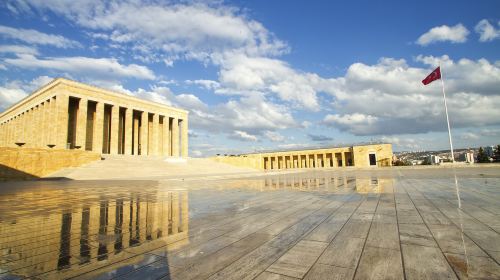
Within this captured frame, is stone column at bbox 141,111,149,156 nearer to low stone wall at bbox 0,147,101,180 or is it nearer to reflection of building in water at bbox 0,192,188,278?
low stone wall at bbox 0,147,101,180

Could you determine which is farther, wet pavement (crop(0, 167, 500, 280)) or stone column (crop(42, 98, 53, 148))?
stone column (crop(42, 98, 53, 148))

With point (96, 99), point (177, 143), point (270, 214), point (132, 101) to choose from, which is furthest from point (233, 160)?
point (270, 214)

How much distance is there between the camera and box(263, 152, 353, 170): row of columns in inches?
2588

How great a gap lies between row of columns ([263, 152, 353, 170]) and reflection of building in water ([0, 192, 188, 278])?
64345 millimetres

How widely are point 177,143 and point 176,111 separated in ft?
24.9

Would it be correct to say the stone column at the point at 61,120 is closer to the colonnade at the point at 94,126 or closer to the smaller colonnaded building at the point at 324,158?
the colonnade at the point at 94,126

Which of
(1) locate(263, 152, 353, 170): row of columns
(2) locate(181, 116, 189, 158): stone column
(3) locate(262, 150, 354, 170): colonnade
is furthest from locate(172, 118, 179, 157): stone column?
(1) locate(263, 152, 353, 170): row of columns

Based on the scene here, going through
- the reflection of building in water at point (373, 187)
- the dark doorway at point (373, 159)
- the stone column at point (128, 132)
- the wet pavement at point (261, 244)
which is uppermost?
the stone column at point (128, 132)

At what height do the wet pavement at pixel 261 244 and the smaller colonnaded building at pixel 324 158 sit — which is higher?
the smaller colonnaded building at pixel 324 158

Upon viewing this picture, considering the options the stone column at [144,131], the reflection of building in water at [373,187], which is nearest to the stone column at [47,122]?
the stone column at [144,131]

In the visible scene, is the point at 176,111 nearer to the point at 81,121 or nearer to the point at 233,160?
the point at 233,160

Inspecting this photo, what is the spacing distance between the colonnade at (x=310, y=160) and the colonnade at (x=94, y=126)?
95.9ft

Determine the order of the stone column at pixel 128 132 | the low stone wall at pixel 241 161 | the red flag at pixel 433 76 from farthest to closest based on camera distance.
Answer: the low stone wall at pixel 241 161 < the stone column at pixel 128 132 < the red flag at pixel 433 76

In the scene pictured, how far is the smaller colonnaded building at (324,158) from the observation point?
56.1 meters
